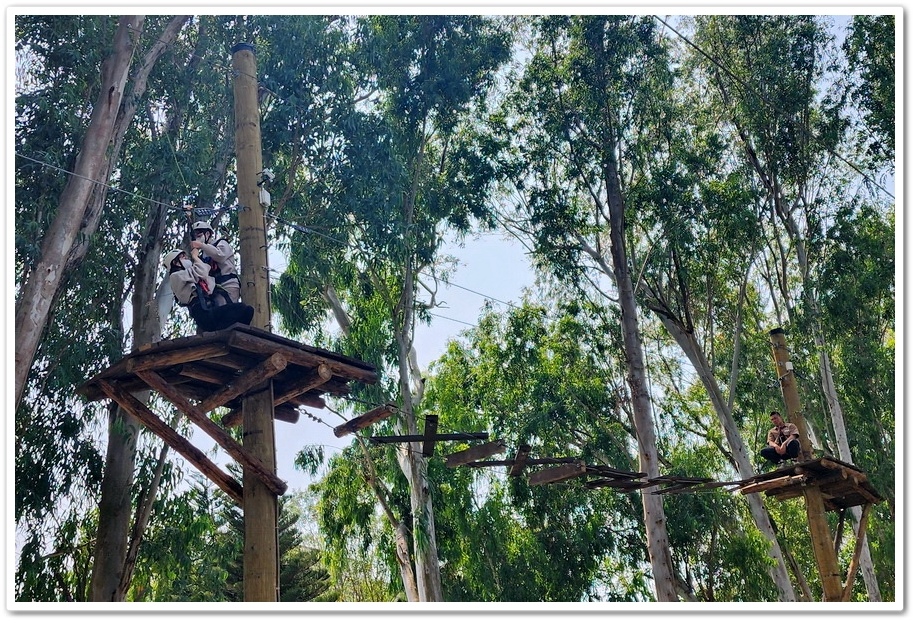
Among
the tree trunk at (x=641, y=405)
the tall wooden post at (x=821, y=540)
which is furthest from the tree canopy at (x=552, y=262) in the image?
the tall wooden post at (x=821, y=540)

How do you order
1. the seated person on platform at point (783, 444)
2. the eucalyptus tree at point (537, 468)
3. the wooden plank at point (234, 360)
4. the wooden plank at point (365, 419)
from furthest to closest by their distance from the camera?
the eucalyptus tree at point (537, 468), the seated person on platform at point (783, 444), the wooden plank at point (365, 419), the wooden plank at point (234, 360)

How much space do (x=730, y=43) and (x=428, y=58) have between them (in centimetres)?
499

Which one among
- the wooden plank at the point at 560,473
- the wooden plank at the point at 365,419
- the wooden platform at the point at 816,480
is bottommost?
the wooden platform at the point at 816,480

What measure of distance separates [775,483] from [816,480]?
348mm

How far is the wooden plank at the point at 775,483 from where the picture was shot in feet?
24.8

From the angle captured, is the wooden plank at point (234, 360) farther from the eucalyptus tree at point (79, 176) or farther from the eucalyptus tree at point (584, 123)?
the eucalyptus tree at point (584, 123)

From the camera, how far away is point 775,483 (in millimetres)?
7652

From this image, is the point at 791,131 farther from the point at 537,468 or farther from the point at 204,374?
the point at 204,374

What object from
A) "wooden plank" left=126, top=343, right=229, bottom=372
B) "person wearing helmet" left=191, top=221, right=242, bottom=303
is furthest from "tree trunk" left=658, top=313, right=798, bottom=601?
"wooden plank" left=126, top=343, right=229, bottom=372

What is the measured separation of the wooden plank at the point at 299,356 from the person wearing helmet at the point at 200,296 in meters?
0.21

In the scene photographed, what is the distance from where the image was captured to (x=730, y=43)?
1381cm

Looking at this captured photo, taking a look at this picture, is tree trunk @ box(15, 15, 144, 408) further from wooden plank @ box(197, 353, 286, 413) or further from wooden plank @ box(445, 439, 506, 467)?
wooden plank @ box(445, 439, 506, 467)

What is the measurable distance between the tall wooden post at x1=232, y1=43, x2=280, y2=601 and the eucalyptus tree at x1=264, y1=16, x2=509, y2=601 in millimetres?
3661
